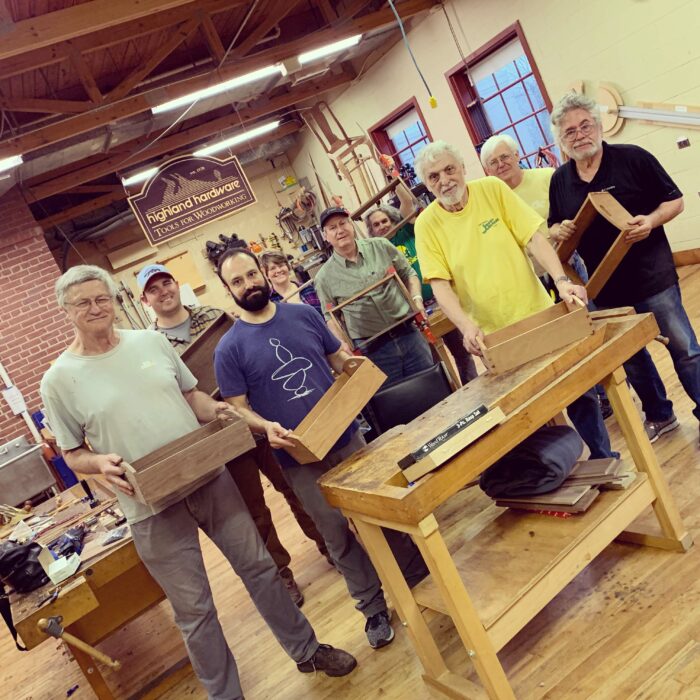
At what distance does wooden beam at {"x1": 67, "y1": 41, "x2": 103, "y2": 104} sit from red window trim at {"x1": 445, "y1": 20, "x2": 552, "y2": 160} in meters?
3.90

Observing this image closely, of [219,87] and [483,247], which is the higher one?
[219,87]

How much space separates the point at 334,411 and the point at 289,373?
0.31 m

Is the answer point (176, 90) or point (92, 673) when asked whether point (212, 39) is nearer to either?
point (176, 90)

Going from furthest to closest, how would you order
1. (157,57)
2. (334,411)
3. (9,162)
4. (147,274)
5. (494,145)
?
(157,57)
(9,162)
(494,145)
(147,274)
(334,411)

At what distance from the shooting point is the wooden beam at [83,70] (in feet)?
19.0

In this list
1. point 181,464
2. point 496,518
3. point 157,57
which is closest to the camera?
point 181,464

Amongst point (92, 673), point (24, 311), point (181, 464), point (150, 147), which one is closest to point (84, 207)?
point (150, 147)

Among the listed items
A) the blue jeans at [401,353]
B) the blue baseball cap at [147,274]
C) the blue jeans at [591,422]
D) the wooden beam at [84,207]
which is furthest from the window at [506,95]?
the wooden beam at [84,207]

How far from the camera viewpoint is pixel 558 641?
206 centimetres

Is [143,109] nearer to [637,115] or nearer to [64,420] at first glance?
[637,115]

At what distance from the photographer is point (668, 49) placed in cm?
512

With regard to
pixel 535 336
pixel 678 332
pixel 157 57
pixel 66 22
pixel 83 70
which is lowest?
pixel 678 332

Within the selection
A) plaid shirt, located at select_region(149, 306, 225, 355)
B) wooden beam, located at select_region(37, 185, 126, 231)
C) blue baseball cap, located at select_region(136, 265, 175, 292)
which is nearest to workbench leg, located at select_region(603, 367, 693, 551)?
plaid shirt, located at select_region(149, 306, 225, 355)

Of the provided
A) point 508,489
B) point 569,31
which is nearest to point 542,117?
point 569,31
